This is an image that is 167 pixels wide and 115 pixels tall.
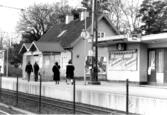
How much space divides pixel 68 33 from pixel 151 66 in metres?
20.6

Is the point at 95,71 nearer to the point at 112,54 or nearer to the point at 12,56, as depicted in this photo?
the point at 112,54

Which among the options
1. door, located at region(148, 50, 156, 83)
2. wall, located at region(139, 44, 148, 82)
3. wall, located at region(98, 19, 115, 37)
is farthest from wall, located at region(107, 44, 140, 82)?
wall, located at region(98, 19, 115, 37)

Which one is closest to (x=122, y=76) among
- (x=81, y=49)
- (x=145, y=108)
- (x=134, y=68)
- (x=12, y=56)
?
(x=134, y=68)

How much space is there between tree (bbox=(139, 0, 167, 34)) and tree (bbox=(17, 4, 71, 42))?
19856mm

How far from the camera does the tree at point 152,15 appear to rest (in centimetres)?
5906

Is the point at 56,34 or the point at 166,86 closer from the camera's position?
the point at 166,86

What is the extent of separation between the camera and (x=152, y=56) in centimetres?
2797

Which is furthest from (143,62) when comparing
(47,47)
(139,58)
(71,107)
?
(47,47)

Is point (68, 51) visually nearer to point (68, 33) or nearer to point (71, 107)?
point (68, 33)

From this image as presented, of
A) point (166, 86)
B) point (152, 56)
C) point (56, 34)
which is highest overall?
point (56, 34)

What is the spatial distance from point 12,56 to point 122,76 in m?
46.0

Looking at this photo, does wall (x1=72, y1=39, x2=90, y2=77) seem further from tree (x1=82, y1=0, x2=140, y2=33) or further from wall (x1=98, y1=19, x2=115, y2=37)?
tree (x1=82, y1=0, x2=140, y2=33)

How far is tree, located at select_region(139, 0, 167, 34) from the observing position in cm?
5906

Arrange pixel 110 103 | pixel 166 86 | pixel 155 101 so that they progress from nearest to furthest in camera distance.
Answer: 1. pixel 155 101
2. pixel 110 103
3. pixel 166 86
